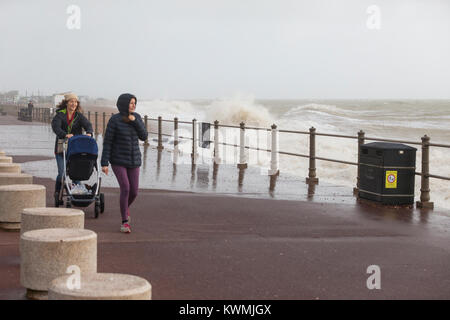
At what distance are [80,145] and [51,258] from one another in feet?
17.6

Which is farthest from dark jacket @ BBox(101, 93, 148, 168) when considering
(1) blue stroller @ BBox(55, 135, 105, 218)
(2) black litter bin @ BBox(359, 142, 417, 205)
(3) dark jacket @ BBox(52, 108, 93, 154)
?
(2) black litter bin @ BBox(359, 142, 417, 205)

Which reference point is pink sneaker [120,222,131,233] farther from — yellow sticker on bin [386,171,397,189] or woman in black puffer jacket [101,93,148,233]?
yellow sticker on bin [386,171,397,189]

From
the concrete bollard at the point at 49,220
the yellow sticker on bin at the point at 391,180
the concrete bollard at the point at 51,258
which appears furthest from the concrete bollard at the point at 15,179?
the yellow sticker on bin at the point at 391,180

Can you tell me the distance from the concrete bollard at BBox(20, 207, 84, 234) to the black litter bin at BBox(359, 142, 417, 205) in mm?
6923

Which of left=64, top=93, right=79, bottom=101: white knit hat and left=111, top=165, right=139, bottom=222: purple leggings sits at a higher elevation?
left=64, top=93, right=79, bottom=101: white knit hat

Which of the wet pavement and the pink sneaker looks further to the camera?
the wet pavement

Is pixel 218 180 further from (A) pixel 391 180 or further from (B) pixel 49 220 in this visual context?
(B) pixel 49 220

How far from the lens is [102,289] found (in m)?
4.75

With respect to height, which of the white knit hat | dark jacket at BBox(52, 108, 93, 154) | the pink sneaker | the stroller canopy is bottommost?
the pink sneaker

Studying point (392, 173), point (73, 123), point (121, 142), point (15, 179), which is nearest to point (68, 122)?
point (73, 123)

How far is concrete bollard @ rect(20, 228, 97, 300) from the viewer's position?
19.4 feet

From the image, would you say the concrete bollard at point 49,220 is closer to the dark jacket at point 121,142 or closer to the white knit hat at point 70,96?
the dark jacket at point 121,142

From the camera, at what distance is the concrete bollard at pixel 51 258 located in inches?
233
